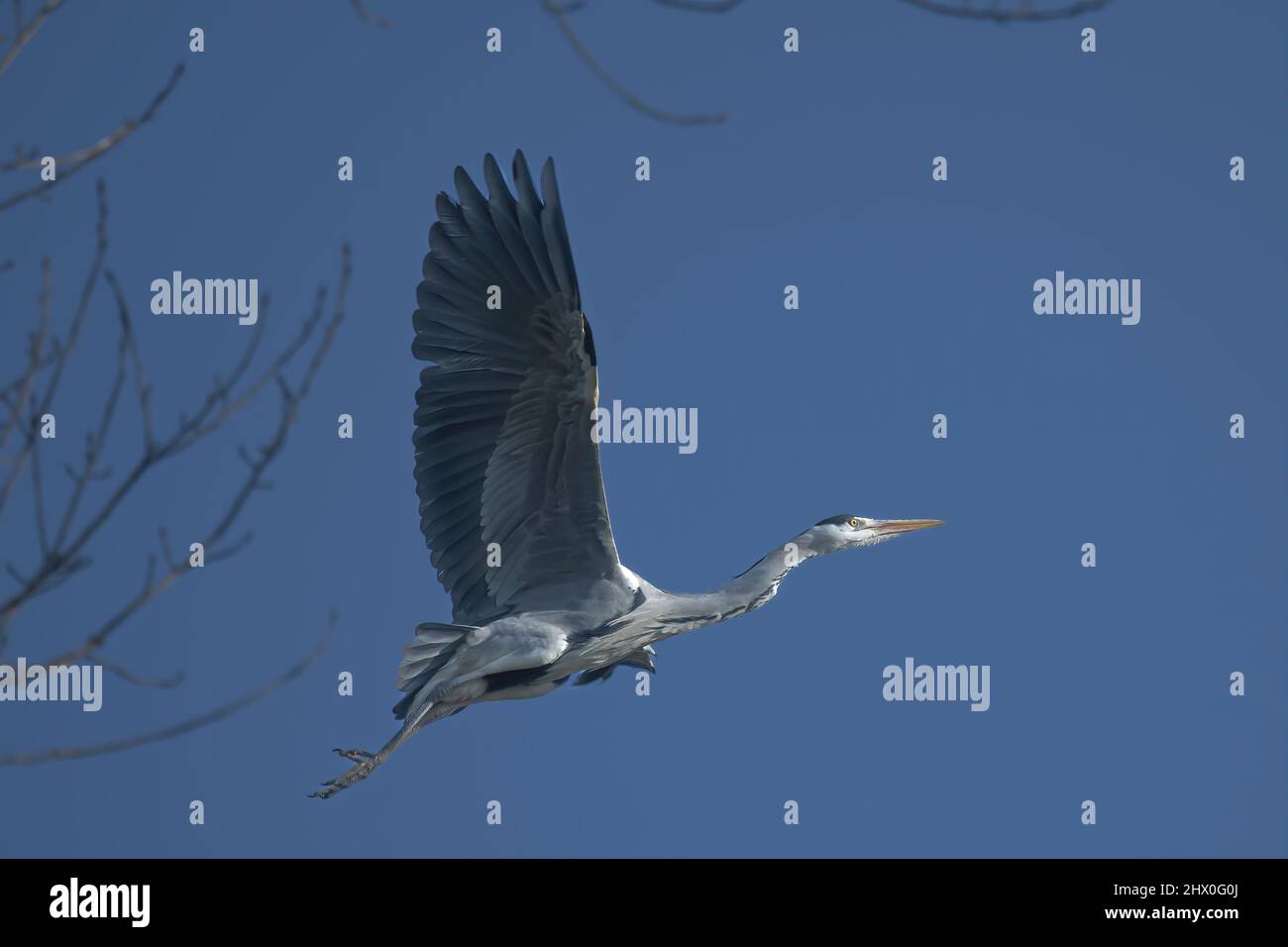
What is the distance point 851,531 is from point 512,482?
7.73 feet

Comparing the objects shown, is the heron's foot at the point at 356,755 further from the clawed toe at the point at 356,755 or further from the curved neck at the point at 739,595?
the curved neck at the point at 739,595

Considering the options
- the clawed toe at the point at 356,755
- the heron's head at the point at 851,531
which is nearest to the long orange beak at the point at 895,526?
the heron's head at the point at 851,531

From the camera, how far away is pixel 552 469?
9906 millimetres

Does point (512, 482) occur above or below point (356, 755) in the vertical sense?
above

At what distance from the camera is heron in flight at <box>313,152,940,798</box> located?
9.81 m

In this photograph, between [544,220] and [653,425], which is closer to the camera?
[544,220]

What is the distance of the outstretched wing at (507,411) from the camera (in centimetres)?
978

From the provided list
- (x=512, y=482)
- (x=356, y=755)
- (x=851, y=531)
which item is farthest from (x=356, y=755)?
(x=851, y=531)

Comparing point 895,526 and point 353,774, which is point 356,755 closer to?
point 353,774

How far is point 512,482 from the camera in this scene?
10055mm

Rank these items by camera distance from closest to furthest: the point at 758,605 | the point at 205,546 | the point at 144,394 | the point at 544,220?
the point at 205,546
the point at 144,394
the point at 544,220
the point at 758,605

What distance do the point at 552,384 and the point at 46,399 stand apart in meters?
6.16
